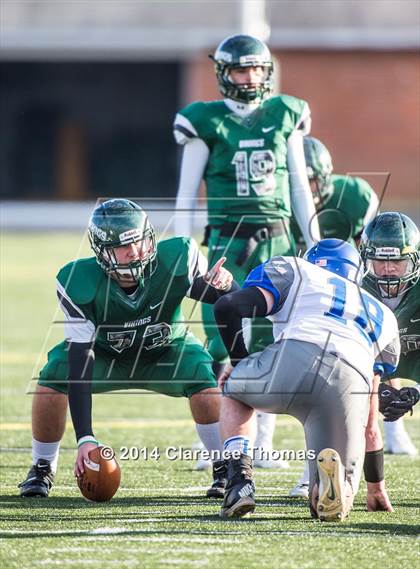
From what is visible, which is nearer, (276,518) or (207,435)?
(276,518)

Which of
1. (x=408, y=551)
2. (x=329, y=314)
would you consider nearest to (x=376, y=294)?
(x=329, y=314)

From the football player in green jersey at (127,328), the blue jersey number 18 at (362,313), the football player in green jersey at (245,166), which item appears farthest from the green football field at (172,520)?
the football player in green jersey at (245,166)

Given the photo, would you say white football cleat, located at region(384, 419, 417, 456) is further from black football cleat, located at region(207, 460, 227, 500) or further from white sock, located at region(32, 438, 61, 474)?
white sock, located at region(32, 438, 61, 474)

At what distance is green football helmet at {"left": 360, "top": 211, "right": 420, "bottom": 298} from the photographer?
4.48m

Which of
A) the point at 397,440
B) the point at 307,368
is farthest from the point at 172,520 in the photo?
the point at 397,440

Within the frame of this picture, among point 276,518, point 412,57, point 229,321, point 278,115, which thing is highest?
point 412,57

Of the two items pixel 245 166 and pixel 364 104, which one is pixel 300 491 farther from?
pixel 364 104

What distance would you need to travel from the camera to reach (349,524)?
4.03m

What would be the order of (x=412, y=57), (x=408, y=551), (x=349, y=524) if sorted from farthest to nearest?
(x=412, y=57) < (x=349, y=524) < (x=408, y=551)

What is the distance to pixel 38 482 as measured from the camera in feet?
15.2

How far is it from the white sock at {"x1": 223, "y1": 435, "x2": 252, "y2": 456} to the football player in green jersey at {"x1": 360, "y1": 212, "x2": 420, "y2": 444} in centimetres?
73

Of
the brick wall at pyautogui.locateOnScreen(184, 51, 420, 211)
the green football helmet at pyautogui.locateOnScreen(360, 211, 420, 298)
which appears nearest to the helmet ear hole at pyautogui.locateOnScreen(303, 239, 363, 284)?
the green football helmet at pyautogui.locateOnScreen(360, 211, 420, 298)

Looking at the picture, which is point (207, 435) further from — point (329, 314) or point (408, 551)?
point (408, 551)

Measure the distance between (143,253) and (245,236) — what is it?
1.14 meters
